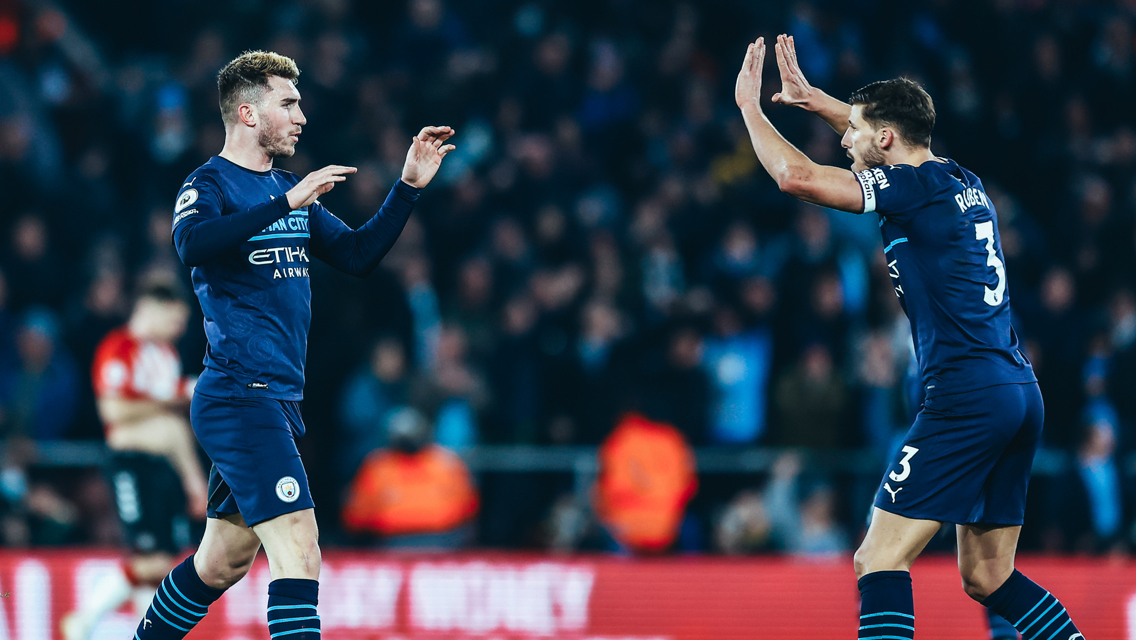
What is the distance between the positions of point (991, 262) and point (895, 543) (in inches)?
46.9

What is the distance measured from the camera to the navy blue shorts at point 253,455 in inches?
195

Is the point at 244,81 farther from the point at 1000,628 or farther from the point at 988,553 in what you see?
the point at 1000,628

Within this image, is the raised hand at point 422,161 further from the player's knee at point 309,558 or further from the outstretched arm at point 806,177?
the player's knee at point 309,558

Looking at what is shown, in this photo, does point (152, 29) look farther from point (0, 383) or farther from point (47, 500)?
point (47, 500)

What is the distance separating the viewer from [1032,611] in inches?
204

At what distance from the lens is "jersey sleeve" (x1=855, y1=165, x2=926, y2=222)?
4.98 metres

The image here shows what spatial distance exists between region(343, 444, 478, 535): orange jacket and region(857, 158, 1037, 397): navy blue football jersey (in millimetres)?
6053

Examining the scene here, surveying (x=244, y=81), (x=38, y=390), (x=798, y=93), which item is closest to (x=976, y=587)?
(x=798, y=93)

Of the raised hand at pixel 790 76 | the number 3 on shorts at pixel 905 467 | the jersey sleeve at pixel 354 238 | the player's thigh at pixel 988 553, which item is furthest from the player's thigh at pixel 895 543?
the jersey sleeve at pixel 354 238

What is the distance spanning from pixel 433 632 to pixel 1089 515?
536 cm

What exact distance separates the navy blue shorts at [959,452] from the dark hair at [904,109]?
107cm

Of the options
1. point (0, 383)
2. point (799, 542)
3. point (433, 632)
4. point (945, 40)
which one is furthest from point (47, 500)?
point (945, 40)

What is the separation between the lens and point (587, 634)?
8344mm

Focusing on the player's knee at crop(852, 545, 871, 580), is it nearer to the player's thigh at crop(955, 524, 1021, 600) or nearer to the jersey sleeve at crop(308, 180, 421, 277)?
the player's thigh at crop(955, 524, 1021, 600)
